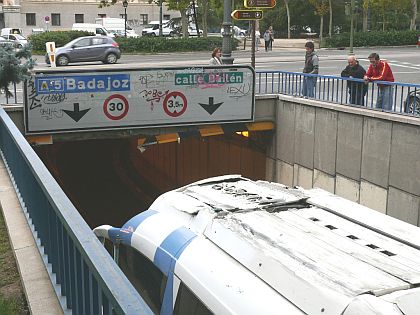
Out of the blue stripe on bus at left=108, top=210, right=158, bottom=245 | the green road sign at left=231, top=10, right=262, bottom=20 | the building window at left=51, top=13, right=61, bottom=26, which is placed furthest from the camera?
the building window at left=51, top=13, right=61, bottom=26

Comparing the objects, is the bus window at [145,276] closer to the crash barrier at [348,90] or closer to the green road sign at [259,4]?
the crash barrier at [348,90]

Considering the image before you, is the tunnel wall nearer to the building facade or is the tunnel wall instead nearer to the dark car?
the dark car

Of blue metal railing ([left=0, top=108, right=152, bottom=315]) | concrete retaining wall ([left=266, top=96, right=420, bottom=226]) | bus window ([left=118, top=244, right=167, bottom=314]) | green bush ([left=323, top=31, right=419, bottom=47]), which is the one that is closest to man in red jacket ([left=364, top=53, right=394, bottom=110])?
concrete retaining wall ([left=266, top=96, right=420, bottom=226])

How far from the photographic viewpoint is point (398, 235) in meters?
5.11

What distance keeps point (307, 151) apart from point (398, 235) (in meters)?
13.5

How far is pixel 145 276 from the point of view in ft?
19.1

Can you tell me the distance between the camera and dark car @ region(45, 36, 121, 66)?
33.7 m

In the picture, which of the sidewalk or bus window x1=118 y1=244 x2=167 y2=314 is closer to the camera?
the sidewalk

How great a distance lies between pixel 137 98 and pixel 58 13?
2161 inches

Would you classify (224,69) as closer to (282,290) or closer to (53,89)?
(53,89)

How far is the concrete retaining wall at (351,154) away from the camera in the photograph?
14.3 metres

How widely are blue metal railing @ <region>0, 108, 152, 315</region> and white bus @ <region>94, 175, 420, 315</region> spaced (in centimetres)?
98

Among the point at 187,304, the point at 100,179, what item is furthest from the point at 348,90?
the point at 187,304

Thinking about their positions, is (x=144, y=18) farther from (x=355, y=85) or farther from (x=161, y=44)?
(x=355, y=85)
